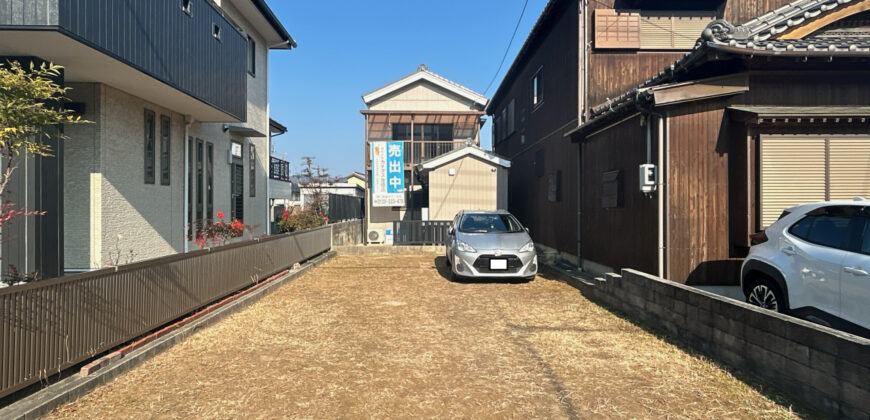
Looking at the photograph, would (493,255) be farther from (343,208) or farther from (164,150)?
(343,208)

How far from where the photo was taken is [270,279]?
332 inches

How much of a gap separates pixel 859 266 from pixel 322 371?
14.7 feet

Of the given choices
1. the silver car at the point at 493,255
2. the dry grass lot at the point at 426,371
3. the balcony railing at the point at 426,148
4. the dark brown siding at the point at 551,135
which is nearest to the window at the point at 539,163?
the dark brown siding at the point at 551,135

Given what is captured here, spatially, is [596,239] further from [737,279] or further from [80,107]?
[80,107]

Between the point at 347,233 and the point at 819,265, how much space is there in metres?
13.1

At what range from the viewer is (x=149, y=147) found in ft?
25.9

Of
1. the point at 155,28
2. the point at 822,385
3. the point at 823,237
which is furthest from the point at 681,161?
the point at 155,28

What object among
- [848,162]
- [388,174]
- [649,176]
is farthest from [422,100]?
[848,162]

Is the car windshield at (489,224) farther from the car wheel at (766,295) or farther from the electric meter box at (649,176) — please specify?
the car wheel at (766,295)

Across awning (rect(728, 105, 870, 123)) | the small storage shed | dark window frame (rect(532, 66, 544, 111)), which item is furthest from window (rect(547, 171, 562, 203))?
awning (rect(728, 105, 870, 123))

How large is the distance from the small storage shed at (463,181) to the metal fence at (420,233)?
616 millimetres

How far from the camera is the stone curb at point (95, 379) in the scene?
3.03m

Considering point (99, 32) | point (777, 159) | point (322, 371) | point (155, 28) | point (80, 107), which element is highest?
point (155, 28)

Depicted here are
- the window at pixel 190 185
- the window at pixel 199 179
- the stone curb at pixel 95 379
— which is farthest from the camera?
the window at pixel 199 179
